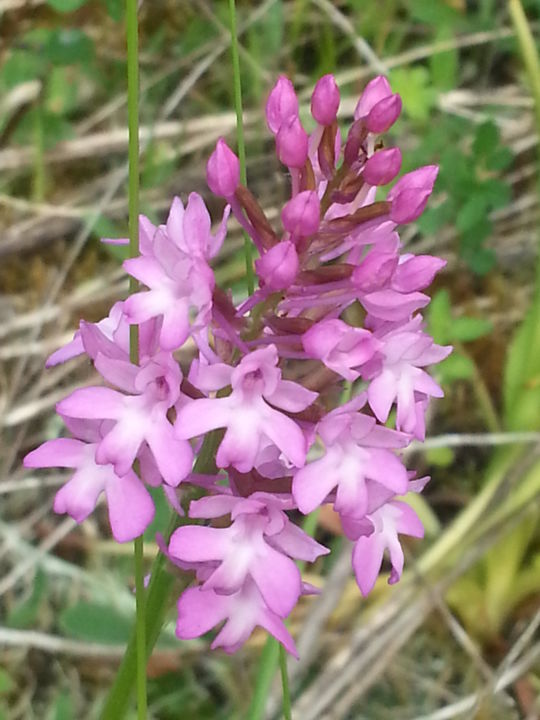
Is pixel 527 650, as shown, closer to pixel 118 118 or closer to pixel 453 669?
pixel 453 669

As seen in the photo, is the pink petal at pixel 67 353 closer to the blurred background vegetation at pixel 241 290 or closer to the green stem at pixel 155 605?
the green stem at pixel 155 605

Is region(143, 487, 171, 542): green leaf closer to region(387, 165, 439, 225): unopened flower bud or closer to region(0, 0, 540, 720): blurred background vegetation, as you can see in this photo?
region(0, 0, 540, 720): blurred background vegetation

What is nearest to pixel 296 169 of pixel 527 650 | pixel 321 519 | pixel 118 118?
pixel 321 519

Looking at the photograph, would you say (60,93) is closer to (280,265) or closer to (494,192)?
(494,192)

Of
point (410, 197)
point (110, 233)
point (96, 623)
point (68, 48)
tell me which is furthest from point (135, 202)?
point (68, 48)

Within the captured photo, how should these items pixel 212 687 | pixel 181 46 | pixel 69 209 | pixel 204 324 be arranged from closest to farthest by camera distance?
pixel 204 324, pixel 212 687, pixel 69 209, pixel 181 46
